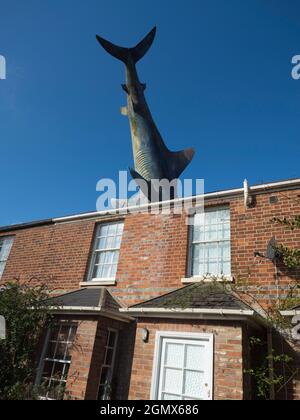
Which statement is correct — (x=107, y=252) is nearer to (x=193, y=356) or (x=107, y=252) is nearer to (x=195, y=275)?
(x=195, y=275)

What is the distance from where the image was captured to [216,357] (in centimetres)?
579

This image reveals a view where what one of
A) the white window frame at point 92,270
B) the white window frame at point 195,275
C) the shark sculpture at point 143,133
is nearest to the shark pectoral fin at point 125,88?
the shark sculpture at point 143,133

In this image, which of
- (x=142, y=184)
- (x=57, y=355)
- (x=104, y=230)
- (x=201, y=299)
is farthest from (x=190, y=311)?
(x=142, y=184)

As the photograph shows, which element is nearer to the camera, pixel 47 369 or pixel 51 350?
pixel 47 369

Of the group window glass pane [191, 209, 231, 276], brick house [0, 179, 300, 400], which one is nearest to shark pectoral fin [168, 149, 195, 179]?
brick house [0, 179, 300, 400]

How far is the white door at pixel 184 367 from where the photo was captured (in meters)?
5.78

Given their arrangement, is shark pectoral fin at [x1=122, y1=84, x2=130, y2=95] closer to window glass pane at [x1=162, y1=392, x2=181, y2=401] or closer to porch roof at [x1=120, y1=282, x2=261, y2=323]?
porch roof at [x1=120, y1=282, x2=261, y2=323]

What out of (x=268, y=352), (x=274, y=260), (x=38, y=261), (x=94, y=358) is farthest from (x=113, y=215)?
(x=268, y=352)

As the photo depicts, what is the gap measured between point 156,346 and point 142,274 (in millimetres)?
2465

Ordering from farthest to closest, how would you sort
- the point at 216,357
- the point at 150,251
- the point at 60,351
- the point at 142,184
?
the point at 142,184 → the point at 150,251 → the point at 60,351 → the point at 216,357

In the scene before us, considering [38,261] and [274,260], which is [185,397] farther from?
[38,261]

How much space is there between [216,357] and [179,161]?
14.2 m

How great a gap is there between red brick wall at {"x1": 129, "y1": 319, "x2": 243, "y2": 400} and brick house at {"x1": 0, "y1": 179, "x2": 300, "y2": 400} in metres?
0.02
